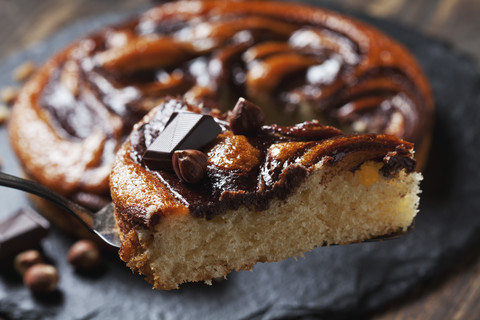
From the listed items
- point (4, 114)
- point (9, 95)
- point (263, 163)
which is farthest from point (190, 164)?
point (9, 95)

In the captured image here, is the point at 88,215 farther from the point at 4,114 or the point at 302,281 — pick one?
the point at 4,114

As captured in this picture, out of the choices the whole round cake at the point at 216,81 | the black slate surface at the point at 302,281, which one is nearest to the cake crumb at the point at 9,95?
the whole round cake at the point at 216,81

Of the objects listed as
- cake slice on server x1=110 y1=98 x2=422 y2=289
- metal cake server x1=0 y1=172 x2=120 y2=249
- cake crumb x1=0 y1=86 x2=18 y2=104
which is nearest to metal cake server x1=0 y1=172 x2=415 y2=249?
metal cake server x1=0 y1=172 x2=120 y2=249

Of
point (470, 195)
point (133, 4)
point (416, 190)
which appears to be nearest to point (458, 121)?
point (470, 195)

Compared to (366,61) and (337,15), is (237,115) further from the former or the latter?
(337,15)

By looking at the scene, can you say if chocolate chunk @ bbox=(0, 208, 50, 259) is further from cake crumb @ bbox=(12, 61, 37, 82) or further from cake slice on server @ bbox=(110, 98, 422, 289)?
cake crumb @ bbox=(12, 61, 37, 82)
